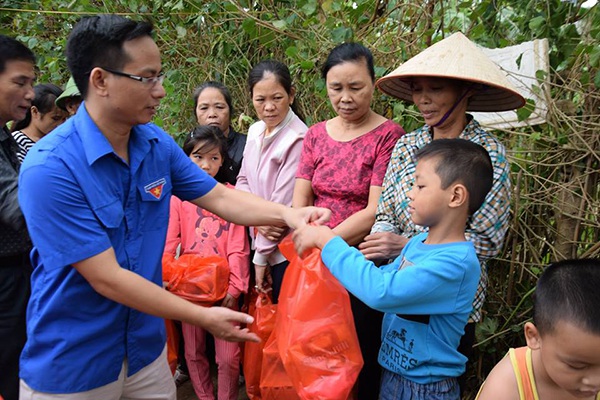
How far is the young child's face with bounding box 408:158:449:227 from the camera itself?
169cm

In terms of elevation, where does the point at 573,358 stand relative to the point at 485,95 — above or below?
below

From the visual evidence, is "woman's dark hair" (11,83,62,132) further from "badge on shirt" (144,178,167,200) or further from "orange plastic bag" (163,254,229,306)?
"badge on shirt" (144,178,167,200)

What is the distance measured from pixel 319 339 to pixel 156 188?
0.82 meters

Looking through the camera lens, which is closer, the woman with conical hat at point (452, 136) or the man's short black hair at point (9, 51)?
the woman with conical hat at point (452, 136)

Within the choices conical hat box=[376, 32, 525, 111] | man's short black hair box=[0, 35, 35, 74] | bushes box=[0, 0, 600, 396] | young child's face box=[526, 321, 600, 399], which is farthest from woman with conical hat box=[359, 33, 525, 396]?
man's short black hair box=[0, 35, 35, 74]

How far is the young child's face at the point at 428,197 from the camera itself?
169 cm

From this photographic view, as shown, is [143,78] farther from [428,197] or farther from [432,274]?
[432,274]

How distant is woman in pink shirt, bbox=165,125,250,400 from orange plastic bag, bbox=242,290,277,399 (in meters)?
0.16

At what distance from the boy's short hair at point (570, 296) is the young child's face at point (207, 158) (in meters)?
2.20

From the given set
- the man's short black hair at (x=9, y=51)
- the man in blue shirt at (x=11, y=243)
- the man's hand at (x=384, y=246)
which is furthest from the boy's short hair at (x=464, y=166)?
the man's short black hair at (x=9, y=51)

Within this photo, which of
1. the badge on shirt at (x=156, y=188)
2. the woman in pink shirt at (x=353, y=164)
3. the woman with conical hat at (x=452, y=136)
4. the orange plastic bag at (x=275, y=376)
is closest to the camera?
the badge on shirt at (x=156, y=188)

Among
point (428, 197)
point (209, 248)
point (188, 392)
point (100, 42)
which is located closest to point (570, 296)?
point (428, 197)

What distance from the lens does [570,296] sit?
129 cm

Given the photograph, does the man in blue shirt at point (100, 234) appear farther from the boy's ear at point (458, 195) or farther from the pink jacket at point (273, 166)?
the pink jacket at point (273, 166)
